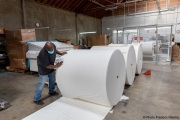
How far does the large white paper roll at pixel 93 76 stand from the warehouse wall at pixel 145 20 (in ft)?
28.7

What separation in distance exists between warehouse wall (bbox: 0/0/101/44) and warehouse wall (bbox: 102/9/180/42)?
217cm

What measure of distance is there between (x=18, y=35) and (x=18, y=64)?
1.12 metres

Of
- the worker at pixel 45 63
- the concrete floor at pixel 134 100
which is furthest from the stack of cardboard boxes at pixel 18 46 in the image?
the worker at pixel 45 63

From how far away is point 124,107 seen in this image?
2496 mm

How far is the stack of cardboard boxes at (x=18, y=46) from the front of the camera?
5055 millimetres

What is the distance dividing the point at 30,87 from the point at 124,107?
8.30 ft

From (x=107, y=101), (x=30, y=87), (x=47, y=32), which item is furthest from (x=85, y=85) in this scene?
(x=47, y=32)

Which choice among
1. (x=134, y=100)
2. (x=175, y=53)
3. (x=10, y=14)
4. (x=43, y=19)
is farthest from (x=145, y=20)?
(x=134, y=100)

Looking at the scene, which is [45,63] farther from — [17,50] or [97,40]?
[97,40]

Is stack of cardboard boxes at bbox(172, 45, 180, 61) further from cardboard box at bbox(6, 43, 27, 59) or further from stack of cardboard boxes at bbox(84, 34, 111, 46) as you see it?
cardboard box at bbox(6, 43, 27, 59)

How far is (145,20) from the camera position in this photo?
10.9 metres

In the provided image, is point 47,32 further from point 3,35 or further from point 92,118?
point 92,118

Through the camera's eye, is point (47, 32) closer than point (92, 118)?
No

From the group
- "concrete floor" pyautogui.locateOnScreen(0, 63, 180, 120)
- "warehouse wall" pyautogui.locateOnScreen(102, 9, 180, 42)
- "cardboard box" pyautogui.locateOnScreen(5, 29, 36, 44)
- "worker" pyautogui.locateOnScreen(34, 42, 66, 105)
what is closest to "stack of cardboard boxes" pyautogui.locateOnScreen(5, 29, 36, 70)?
"cardboard box" pyautogui.locateOnScreen(5, 29, 36, 44)
